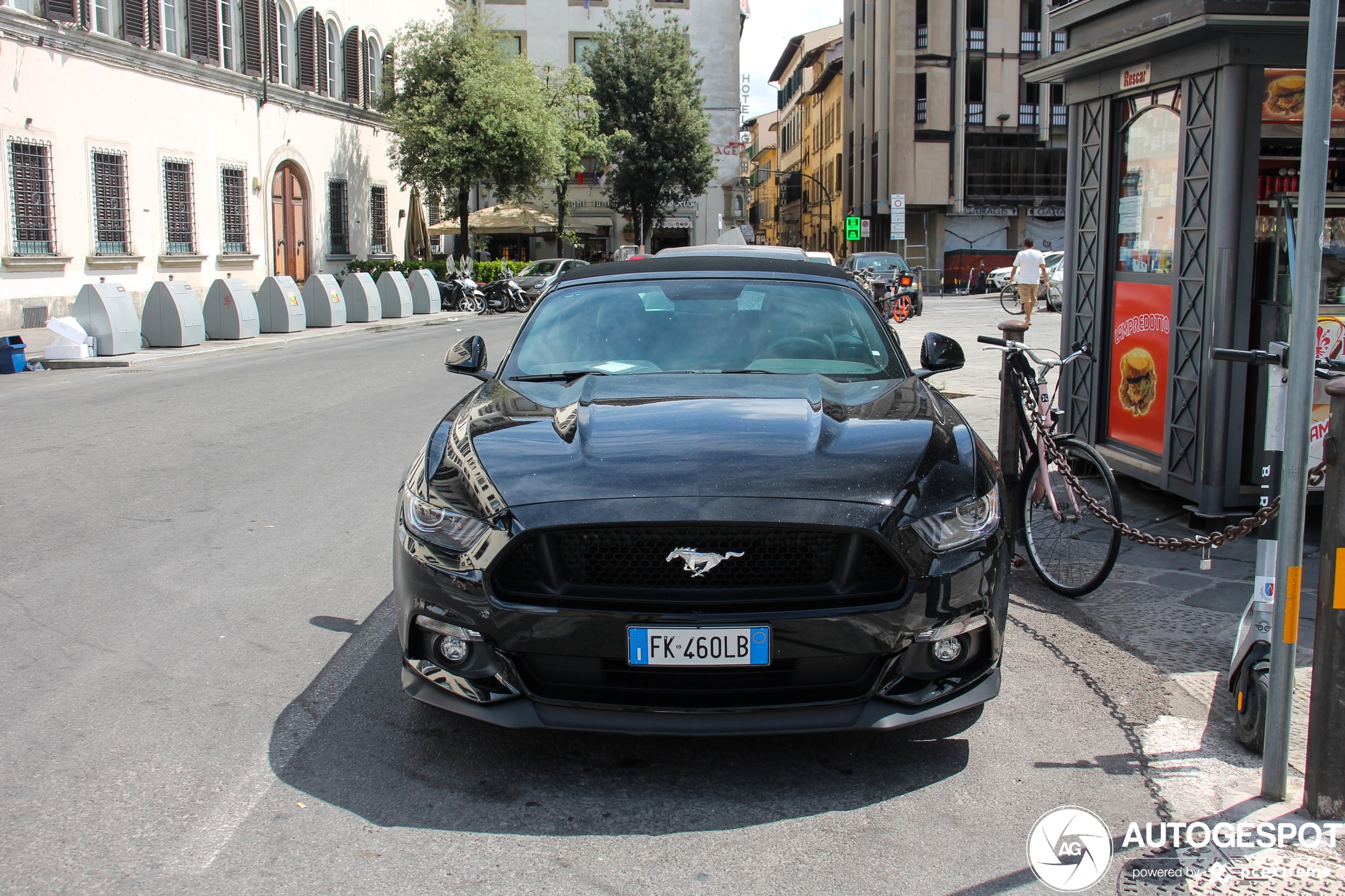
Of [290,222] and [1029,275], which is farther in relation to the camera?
[290,222]

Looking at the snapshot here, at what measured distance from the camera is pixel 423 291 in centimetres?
2981

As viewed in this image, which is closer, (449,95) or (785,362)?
(785,362)

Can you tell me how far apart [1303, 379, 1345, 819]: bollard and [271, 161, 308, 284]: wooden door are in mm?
29332

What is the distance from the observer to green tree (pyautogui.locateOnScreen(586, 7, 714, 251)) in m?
49.3

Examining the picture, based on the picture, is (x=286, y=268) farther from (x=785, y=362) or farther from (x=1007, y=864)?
(x=1007, y=864)

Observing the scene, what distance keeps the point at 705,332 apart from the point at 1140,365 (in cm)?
352

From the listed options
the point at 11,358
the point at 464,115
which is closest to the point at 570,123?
the point at 464,115

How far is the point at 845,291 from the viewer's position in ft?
16.6

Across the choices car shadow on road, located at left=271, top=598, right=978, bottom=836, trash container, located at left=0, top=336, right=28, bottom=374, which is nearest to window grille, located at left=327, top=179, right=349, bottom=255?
trash container, located at left=0, top=336, right=28, bottom=374

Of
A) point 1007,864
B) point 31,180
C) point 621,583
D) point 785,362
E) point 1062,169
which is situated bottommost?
point 1007,864

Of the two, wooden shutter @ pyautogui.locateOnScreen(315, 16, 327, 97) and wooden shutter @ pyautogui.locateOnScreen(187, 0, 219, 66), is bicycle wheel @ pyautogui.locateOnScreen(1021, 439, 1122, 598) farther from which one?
wooden shutter @ pyautogui.locateOnScreen(315, 16, 327, 97)

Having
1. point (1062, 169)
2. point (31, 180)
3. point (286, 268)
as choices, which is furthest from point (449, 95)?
point (1062, 169)

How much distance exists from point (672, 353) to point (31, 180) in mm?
20445

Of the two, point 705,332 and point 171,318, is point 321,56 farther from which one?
point 705,332
